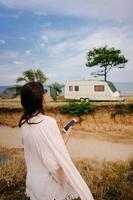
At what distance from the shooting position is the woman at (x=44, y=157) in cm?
235

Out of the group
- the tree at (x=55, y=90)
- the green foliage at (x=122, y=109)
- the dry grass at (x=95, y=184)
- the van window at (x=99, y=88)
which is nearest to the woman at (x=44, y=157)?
the dry grass at (x=95, y=184)

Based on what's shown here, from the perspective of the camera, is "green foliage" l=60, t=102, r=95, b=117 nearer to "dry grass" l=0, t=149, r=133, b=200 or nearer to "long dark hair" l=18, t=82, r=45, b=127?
"dry grass" l=0, t=149, r=133, b=200

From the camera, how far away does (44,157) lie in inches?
93.7

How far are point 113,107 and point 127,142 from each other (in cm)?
286

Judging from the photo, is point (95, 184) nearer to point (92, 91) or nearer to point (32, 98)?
point (32, 98)

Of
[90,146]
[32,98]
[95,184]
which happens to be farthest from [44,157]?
[90,146]

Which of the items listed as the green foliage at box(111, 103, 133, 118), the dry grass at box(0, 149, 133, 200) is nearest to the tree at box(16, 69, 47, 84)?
the green foliage at box(111, 103, 133, 118)

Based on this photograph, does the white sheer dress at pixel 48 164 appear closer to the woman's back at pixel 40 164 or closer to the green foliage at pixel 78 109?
the woman's back at pixel 40 164

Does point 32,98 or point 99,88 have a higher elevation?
point 32,98

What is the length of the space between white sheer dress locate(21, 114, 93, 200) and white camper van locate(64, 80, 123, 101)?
22.2m

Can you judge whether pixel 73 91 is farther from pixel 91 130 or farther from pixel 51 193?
pixel 51 193

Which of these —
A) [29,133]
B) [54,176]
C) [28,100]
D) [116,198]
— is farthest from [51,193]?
[116,198]

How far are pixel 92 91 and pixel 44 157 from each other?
75.3ft

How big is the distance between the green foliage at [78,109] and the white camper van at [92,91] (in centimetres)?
320
